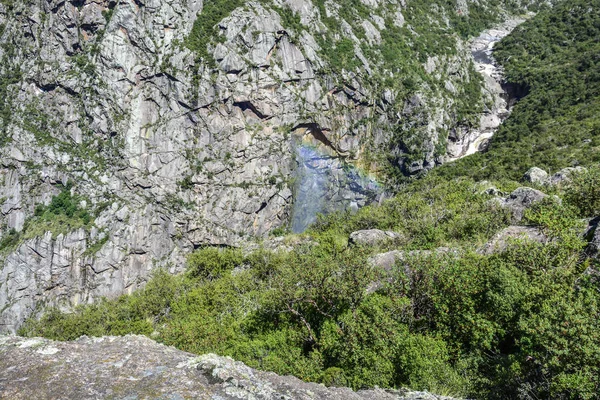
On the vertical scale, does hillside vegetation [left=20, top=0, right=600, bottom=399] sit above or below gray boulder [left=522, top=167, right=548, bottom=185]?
below

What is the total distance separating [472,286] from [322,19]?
114 meters

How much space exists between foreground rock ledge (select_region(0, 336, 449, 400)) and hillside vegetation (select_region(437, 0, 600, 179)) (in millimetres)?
80105

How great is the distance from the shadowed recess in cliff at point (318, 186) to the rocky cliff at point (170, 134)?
1.09 ft

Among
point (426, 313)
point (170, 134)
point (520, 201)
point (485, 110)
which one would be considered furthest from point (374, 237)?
point (485, 110)

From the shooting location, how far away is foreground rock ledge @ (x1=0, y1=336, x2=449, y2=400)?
22.3 ft

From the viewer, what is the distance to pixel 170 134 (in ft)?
325

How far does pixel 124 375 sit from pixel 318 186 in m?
101

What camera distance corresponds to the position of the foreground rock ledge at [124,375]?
6785mm

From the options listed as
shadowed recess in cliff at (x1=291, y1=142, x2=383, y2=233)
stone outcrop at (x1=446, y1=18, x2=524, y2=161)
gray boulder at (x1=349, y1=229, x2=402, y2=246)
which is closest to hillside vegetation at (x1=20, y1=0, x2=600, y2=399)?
gray boulder at (x1=349, y1=229, x2=402, y2=246)

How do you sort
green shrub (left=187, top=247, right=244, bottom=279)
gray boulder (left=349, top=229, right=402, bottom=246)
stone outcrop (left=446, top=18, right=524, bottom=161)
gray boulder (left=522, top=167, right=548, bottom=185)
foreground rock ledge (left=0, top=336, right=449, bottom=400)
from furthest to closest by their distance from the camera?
stone outcrop (left=446, top=18, right=524, bottom=161), gray boulder (left=522, top=167, right=548, bottom=185), green shrub (left=187, top=247, right=244, bottom=279), gray boulder (left=349, top=229, right=402, bottom=246), foreground rock ledge (left=0, top=336, right=449, bottom=400)

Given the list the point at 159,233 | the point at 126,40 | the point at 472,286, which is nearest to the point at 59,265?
the point at 159,233

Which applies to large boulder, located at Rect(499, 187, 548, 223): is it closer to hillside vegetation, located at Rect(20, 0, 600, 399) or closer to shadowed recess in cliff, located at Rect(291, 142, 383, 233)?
hillside vegetation, located at Rect(20, 0, 600, 399)

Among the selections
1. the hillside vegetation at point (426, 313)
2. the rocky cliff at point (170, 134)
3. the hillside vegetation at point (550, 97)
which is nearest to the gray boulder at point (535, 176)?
the hillside vegetation at point (550, 97)

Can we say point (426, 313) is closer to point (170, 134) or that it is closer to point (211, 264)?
point (211, 264)
